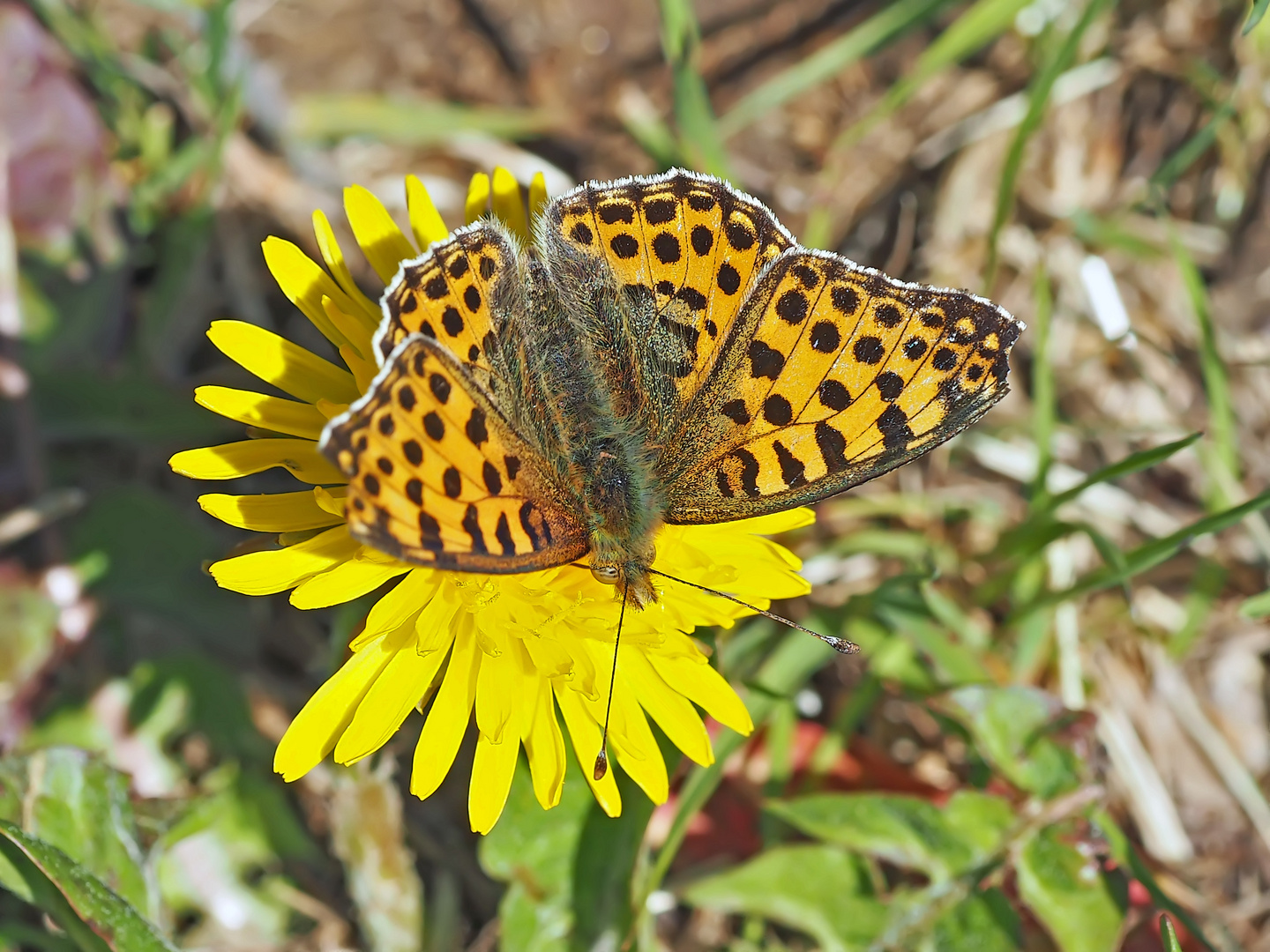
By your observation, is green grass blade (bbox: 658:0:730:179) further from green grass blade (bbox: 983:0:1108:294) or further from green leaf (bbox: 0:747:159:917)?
green leaf (bbox: 0:747:159:917)

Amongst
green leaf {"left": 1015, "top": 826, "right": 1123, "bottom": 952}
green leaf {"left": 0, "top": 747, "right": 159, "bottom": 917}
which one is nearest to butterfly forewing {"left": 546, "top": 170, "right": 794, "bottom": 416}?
green leaf {"left": 1015, "top": 826, "right": 1123, "bottom": 952}

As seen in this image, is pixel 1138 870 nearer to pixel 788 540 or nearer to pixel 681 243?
pixel 788 540

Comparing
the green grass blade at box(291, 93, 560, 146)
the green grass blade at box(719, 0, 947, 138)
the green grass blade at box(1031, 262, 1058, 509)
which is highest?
the green grass blade at box(719, 0, 947, 138)

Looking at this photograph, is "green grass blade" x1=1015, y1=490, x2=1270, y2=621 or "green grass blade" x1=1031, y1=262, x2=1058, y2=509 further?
"green grass blade" x1=1031, y1=262, x2=1058, y2=509

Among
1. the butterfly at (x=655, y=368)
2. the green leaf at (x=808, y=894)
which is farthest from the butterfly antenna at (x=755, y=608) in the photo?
the green leaf at (x=808, y=894)

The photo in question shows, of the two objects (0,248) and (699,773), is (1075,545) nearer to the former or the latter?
(699,773)

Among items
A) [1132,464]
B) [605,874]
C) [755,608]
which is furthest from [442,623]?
[1132,464]
